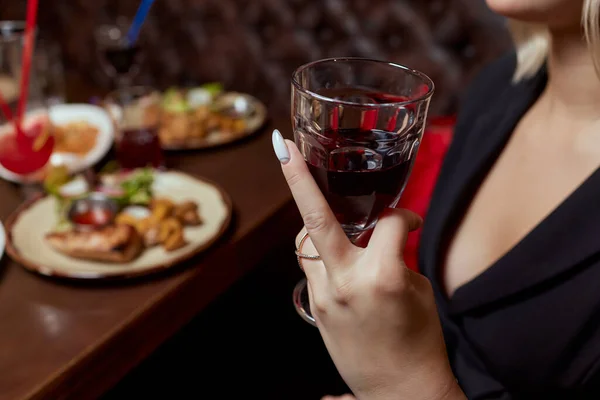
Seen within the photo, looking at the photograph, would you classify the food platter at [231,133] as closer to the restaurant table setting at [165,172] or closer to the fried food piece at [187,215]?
the restaurant table setting at [165,172]

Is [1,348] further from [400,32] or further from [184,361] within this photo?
[400,32]

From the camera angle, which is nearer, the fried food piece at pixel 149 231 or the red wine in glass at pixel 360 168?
the red wine in glass at pixel 360 168

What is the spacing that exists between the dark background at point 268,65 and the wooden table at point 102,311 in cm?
19

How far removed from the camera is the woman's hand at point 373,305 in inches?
24.1

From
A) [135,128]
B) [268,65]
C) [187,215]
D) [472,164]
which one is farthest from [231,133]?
[268,65]

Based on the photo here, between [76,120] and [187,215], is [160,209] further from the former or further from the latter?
[76,120]

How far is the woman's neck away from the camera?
1.07 meters

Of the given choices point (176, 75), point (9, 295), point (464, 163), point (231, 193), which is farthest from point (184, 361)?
→ point (176, 75)

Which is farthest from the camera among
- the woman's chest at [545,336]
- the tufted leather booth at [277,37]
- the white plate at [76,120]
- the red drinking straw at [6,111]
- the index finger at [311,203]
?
the tufted leather booth at [277,37]

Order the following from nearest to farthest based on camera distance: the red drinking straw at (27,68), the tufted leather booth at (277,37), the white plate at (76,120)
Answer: the red drinking straw at (27,68) < the white plate at (76,120) < the tufted leather booth at (277,37)

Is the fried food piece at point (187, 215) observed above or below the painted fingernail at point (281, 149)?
below

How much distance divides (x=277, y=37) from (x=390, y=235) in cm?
190

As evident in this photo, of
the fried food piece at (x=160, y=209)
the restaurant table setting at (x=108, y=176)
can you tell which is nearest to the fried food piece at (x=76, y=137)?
the restaurant table setting at (x=108, y=176)

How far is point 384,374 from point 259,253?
0.63 meters
